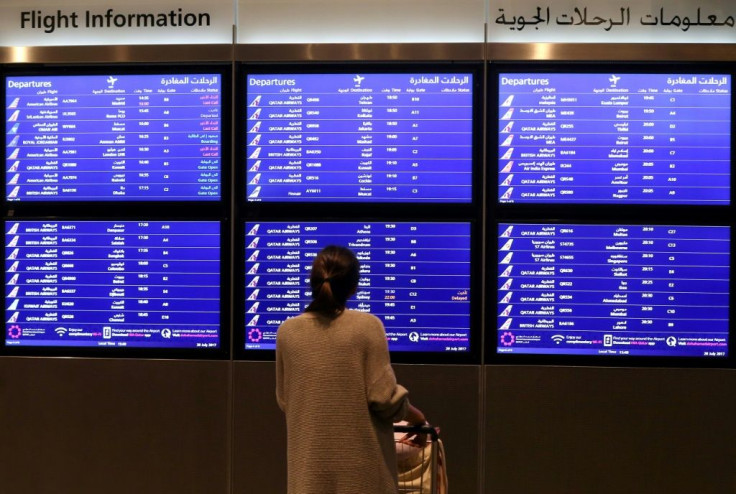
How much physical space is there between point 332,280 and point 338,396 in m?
0.45

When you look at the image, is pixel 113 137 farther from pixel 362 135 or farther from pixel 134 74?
pixel 362 135

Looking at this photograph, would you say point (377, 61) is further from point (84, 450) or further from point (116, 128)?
point (84, 450)

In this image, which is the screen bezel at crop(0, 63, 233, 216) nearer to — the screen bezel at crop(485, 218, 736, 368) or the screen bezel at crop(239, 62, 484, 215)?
the screen bezel at crop(239, 62, 484, 215)

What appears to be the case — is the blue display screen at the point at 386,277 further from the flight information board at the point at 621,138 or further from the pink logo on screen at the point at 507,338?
the flight information board at the point at 621,138

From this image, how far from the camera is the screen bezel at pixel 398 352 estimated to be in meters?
4.39

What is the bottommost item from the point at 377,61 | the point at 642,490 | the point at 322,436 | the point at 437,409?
the point at 642,490

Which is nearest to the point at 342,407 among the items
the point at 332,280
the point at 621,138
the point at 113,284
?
the point at 332,280

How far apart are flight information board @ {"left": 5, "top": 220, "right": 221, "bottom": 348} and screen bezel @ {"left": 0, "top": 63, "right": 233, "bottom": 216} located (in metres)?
0.10

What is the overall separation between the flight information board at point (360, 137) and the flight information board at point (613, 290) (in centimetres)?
58

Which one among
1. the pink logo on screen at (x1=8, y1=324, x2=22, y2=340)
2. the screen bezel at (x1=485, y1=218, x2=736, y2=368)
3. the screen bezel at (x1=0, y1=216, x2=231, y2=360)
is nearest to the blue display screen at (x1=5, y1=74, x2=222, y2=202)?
the screen bezel at (x1=0, y1=216, x2=231, y2=360)

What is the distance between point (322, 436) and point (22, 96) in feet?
11.0

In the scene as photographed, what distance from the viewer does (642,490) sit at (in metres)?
4.34

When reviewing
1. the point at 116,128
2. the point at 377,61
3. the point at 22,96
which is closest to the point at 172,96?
the point at 116,128

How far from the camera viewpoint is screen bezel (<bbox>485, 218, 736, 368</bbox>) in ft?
14.2
